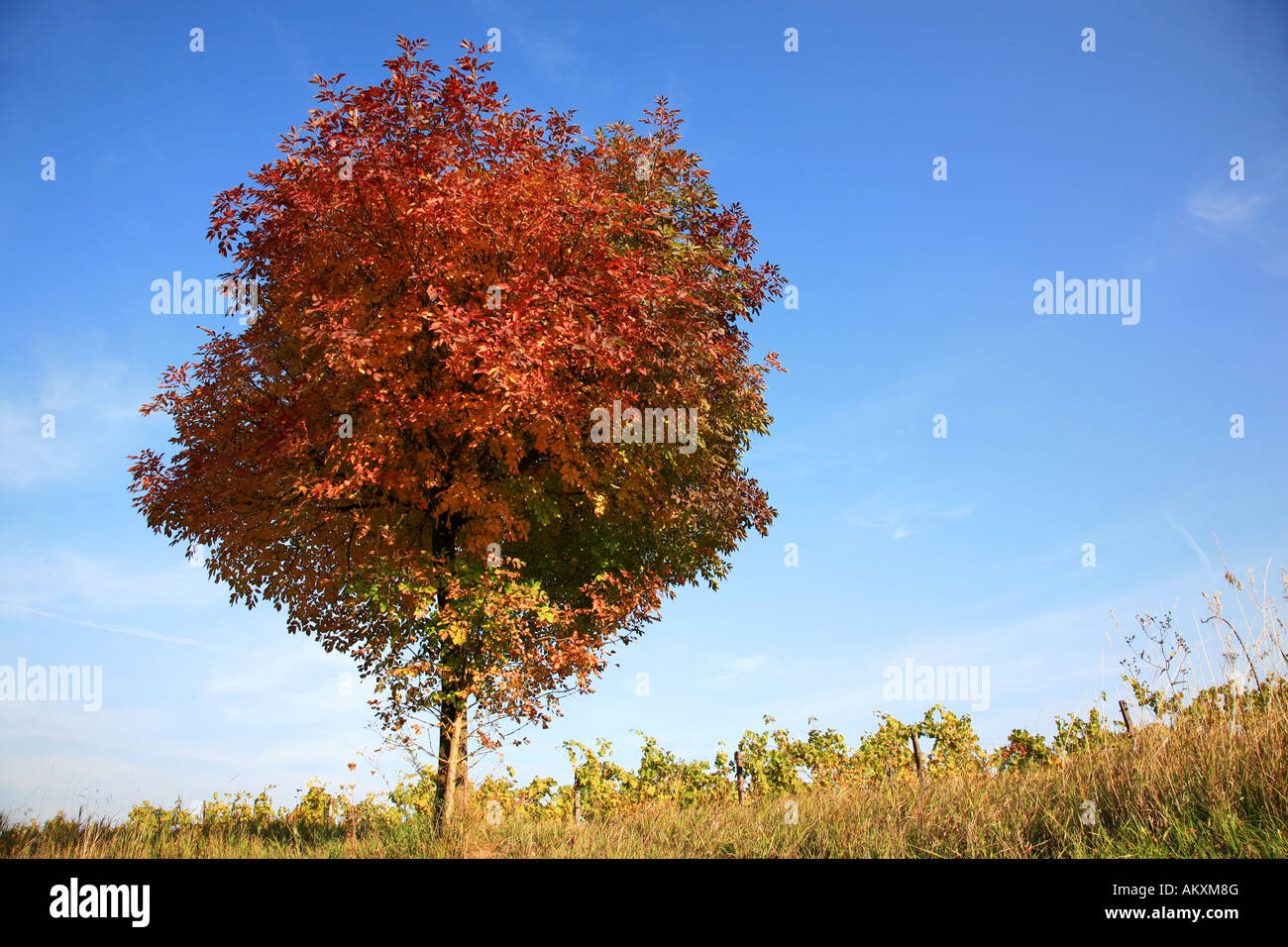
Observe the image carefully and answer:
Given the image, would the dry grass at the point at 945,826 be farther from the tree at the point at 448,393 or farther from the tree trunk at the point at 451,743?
the tree at the point at 448,393

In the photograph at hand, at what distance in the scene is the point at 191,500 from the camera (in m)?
11.9

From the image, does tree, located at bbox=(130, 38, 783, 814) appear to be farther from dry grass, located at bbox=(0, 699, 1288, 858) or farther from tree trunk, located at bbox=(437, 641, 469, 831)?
dry grass, located at bbox=(0, 699, 1288, 858)

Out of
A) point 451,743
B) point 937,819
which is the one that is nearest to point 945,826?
point 937,819

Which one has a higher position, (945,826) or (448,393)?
(448,393)

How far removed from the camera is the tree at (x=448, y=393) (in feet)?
33.9

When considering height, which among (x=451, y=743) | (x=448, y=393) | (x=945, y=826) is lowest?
(x=945, y=826)

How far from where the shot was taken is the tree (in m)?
10.3

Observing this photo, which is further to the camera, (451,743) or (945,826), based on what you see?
(451,743)

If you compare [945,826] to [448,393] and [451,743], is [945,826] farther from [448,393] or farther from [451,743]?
[448,393]

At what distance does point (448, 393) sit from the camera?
1043 centimetres

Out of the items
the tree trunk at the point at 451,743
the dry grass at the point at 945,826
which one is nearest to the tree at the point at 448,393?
the tree trunk at the point at 451,743

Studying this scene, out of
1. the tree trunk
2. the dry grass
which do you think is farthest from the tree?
the dry grass
